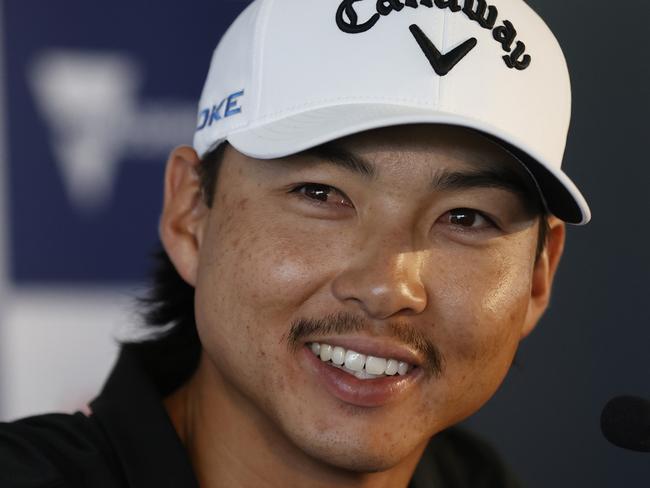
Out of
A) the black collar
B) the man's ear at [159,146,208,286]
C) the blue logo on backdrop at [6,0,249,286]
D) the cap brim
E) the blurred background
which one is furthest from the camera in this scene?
the blue logo on backdrop at [6,0,249,286]

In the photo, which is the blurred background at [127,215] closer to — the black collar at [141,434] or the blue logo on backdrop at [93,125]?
the blue logo on backdrop at [93,125]

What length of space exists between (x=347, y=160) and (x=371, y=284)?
151 mm

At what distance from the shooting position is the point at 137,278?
2.22 meters

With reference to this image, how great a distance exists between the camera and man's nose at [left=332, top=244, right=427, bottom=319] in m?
1.22

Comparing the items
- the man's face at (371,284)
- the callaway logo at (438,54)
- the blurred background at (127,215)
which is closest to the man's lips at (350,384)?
the man's face at (371,284)

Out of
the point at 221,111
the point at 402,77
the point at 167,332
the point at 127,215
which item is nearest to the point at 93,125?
the point at 127,215

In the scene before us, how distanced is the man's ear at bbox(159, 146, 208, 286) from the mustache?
0.24m

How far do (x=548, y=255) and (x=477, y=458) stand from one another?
51cm

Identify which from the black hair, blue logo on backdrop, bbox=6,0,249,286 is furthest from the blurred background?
the black hair

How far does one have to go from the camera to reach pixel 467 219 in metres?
1.33

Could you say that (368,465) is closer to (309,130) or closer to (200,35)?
(309,130)

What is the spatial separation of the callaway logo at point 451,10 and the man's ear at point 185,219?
1.04 ft

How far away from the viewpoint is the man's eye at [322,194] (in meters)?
1.30

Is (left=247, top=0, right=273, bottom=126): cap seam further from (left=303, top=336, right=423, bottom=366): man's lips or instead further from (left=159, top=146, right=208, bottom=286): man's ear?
(left=303, top=336, right=423, bottom=366): man's lips
